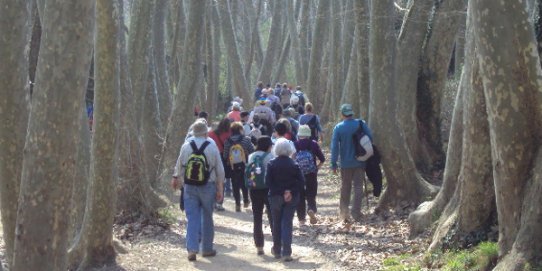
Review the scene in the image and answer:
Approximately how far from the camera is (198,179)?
11.2 metres

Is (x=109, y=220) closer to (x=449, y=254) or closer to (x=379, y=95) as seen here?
(x=449, y=254)

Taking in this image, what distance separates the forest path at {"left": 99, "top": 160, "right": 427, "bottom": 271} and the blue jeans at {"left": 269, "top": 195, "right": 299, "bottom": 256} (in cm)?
27

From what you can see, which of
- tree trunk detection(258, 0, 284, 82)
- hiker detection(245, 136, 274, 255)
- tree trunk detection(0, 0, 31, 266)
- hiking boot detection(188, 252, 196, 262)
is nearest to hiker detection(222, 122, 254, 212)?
hiker detection(245, 136, 274, 255)

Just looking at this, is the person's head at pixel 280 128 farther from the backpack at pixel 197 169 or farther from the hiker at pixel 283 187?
the backpack at pixel 197 169

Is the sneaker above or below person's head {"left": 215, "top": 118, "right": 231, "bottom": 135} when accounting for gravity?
below

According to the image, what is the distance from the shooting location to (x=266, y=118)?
65.0 feet

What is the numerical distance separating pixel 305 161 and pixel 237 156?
84.6 inches

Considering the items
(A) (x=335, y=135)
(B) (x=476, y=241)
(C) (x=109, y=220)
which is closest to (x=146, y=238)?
(C) (x=109, y=220)

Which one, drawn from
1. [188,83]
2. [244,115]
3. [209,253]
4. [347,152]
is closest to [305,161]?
[347,152]

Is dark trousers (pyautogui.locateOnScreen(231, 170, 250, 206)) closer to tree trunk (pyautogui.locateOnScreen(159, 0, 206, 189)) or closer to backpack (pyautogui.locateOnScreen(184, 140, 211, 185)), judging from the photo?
tree trunk (pyautogui.locateOnScreen(159, 0, 206, 189))

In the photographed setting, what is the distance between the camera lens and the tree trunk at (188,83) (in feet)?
59.9

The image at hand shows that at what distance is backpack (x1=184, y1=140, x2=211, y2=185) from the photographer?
1122 cm

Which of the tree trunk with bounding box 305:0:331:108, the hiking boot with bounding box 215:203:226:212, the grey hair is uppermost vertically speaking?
the tree trunk with bounding box 305:0:331:108

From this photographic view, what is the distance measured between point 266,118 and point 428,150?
412 cm
